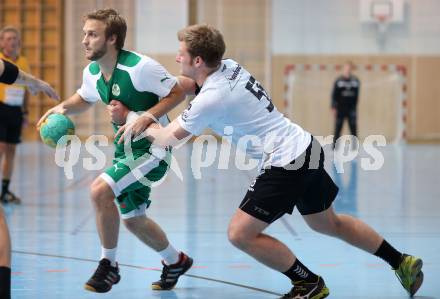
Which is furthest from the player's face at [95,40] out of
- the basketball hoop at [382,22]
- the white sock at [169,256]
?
the basketball hoop at [382,22]

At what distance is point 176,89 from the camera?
5.07 meters

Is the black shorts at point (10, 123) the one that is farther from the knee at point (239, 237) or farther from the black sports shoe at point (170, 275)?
the knee at point (239, 237)

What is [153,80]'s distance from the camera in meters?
5.03

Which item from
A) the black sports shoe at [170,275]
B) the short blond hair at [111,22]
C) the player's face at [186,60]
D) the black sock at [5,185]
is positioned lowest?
the black sock at [5,185]

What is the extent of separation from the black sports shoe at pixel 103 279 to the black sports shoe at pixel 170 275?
423 millimetres

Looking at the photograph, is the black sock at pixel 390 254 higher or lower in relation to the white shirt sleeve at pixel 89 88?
lower

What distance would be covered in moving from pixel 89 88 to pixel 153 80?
21.1 inches

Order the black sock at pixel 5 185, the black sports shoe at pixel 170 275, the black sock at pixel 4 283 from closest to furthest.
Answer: the black sock at pixel 4 283 → the black sports shoe at pixel 170 275 → the black sock at pixel 5 185

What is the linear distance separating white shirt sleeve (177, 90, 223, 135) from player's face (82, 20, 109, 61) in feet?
2.63

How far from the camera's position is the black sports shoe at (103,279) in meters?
4.83

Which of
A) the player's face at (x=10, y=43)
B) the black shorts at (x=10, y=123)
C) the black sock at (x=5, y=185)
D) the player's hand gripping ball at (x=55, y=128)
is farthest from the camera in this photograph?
the black sock at (x=5, y=185)

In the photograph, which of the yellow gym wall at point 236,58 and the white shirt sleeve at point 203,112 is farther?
the yellow gym wall at point 236,58

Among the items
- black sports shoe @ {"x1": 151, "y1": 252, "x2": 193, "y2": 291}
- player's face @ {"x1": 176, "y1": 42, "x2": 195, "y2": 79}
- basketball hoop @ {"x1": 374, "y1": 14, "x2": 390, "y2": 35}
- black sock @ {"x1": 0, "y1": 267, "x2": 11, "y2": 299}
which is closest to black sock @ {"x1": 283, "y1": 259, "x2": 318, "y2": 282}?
black sports shoe @ {"x1": 151, "y1": 252, "x2": 193, "y2": 291}

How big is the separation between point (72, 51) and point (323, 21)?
6.98 meters
